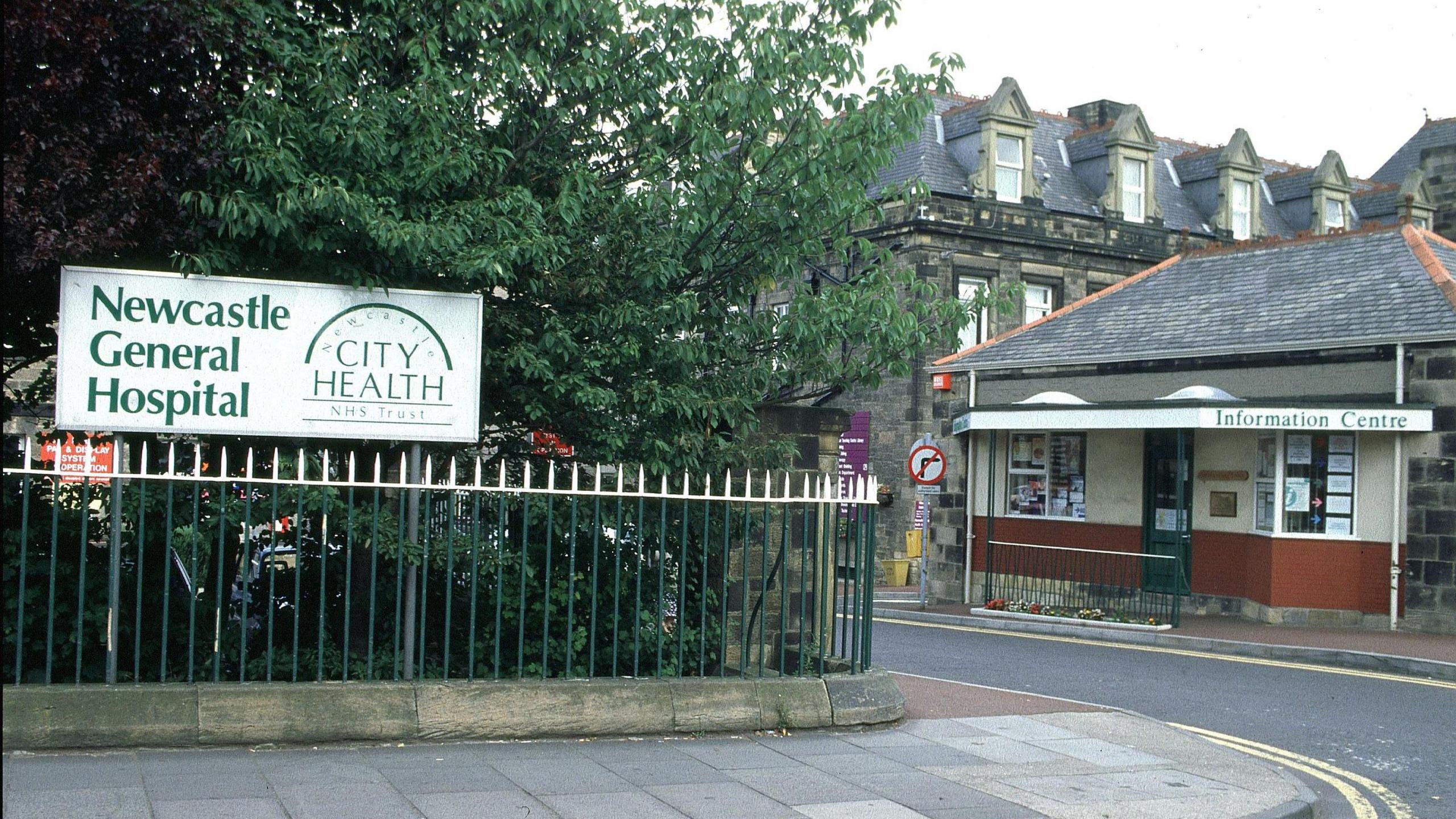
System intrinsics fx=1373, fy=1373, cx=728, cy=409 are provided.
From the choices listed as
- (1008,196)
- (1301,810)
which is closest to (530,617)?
(1301,810)

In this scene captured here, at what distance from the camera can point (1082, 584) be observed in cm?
2044

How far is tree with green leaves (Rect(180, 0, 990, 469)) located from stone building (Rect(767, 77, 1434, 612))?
20.8m

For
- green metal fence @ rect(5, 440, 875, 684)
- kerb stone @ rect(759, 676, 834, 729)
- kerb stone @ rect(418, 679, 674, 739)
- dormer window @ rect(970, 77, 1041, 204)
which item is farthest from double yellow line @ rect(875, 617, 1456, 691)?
dormer window @ rect(970, 77, 1041, 204)

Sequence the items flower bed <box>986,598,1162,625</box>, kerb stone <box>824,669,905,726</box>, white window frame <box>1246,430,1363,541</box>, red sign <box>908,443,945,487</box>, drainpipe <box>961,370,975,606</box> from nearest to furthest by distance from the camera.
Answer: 1. kerb stone <box>824,669,905,726</box>
2. white window frame <box>1246,430,1363,541</box>
3. flower bed <box>986,598,1162,625</box>
4. red sign <box>908,443,945,487</box>
5. drainpipe <box>961,370,975,606</box>

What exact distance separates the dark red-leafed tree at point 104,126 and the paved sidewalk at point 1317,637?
510 inches

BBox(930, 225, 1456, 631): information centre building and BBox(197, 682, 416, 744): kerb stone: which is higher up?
BBox(930, 225, 1456, 631): information centre building

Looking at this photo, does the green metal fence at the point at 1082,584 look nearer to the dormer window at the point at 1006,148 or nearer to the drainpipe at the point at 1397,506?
the drainpipe at the point at 1397,506

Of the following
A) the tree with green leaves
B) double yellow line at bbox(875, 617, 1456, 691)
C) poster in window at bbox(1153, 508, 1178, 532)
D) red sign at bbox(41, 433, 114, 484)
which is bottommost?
double yellow line at bbox(875, 617, 1456, 691)

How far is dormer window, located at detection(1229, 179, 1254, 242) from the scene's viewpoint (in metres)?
37.6

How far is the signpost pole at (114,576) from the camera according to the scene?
7.52 m

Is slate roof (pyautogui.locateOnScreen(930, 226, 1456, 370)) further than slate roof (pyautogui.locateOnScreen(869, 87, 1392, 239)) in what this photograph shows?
No

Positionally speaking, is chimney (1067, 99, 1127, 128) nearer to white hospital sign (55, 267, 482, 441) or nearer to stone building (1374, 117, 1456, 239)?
stone building (1374, 117, 1456, 239)

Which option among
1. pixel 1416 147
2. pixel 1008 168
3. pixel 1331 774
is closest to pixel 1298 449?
pixel 1331 774

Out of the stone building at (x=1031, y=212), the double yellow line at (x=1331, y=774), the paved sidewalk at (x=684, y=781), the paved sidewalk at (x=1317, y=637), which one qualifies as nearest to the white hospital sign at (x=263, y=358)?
the paved sidewalk at (x=684, y=781)
